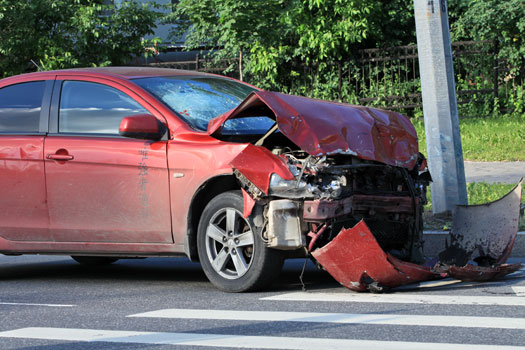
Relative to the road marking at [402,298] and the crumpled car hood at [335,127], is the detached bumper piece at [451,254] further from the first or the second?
the crumpled car hood at [335,127]

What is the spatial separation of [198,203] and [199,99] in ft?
3.13

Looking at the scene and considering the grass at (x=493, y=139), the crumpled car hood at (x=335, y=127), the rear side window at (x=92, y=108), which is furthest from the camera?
the grass at (x=493, y=139)

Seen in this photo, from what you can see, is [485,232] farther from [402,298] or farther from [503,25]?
[503,25]

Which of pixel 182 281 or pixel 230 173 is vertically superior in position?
pixel 230 173

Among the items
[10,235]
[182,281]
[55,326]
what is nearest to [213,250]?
[182,281]

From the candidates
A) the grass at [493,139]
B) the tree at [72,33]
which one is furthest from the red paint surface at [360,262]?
the tree at [72,33]

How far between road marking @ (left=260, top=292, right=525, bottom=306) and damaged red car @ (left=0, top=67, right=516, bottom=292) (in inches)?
5.7

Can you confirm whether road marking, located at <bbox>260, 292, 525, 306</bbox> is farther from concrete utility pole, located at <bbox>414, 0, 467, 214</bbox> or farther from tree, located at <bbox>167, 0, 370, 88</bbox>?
tree, located at <bbox>167, 0, 370, 88</bbox>

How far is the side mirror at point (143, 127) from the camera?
6.82 metres

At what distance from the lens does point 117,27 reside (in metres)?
19.2

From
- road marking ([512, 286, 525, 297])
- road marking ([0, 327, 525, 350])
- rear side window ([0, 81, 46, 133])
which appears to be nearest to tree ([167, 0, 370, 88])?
rear side window ([0, 81, 46, 133])

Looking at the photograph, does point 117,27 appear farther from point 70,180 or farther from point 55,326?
point 55,326

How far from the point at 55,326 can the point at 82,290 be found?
168 centimetres

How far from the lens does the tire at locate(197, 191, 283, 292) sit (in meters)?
6.43
